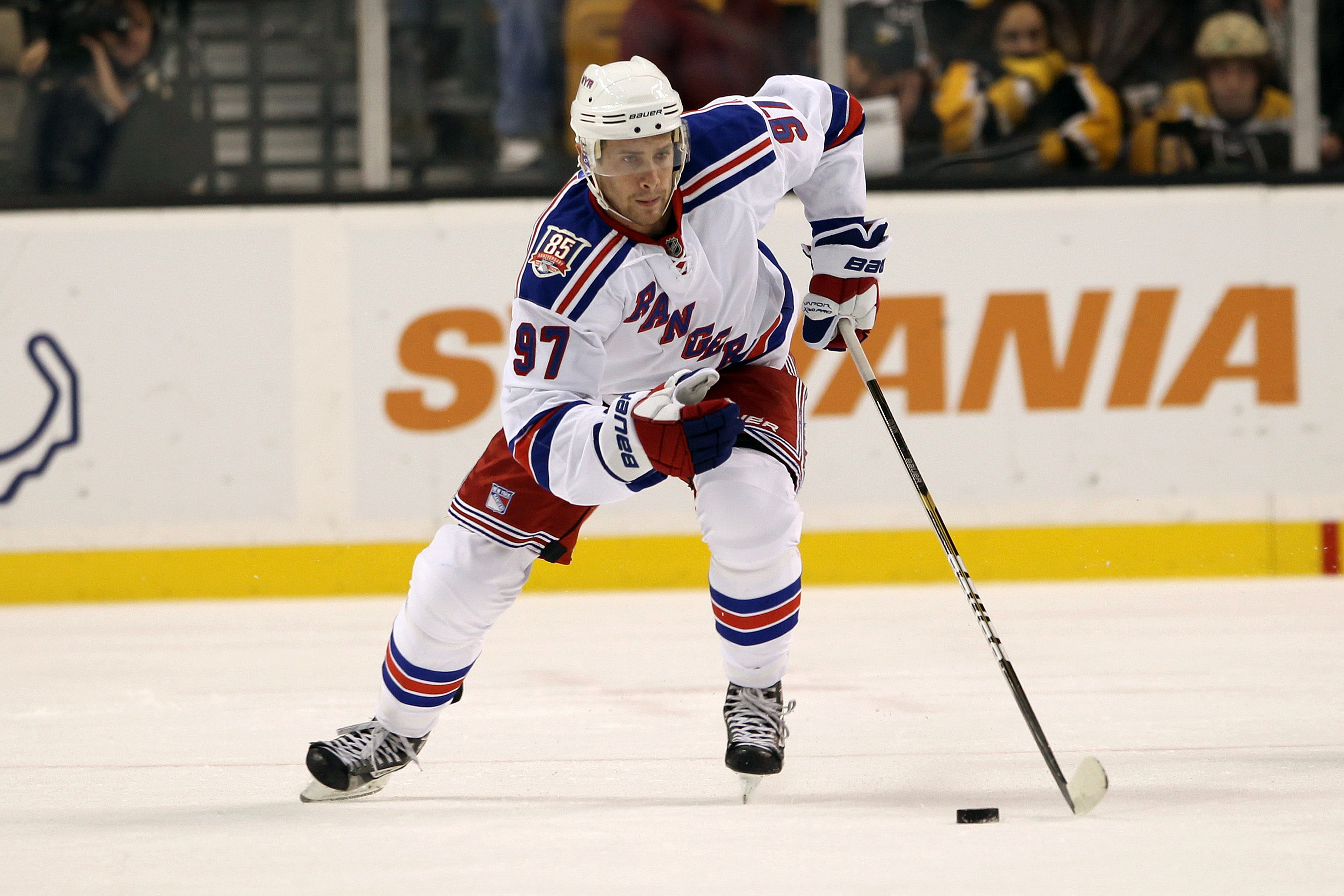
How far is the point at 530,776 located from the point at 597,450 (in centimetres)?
70

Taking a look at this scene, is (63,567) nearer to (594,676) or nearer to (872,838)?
(594,676)

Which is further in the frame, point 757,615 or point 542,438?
point 757,615

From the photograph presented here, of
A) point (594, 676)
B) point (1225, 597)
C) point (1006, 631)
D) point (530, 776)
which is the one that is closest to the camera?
point (530, 776)

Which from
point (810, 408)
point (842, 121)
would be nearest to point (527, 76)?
point (810, 408)

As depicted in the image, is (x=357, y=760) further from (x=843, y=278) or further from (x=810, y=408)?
(x=810, y=408)

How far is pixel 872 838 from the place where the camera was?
2.16 metres

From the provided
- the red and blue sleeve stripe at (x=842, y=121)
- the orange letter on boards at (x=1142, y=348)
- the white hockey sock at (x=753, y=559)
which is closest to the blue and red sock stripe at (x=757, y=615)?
the white hockey sock at (x=753, y=559)

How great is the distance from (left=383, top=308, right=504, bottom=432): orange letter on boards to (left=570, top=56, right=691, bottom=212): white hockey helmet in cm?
273

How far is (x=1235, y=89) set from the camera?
5500 mm

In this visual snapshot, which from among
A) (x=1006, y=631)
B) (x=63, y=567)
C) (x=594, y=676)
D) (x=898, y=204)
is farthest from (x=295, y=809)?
(x=898, y=204)

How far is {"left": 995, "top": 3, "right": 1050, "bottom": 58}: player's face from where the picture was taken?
216 inches

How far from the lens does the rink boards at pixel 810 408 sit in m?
5.12

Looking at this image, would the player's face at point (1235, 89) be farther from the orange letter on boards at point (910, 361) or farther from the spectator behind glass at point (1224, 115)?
the orange letter on boards at point (910, 361)

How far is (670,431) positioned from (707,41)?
137 inches
